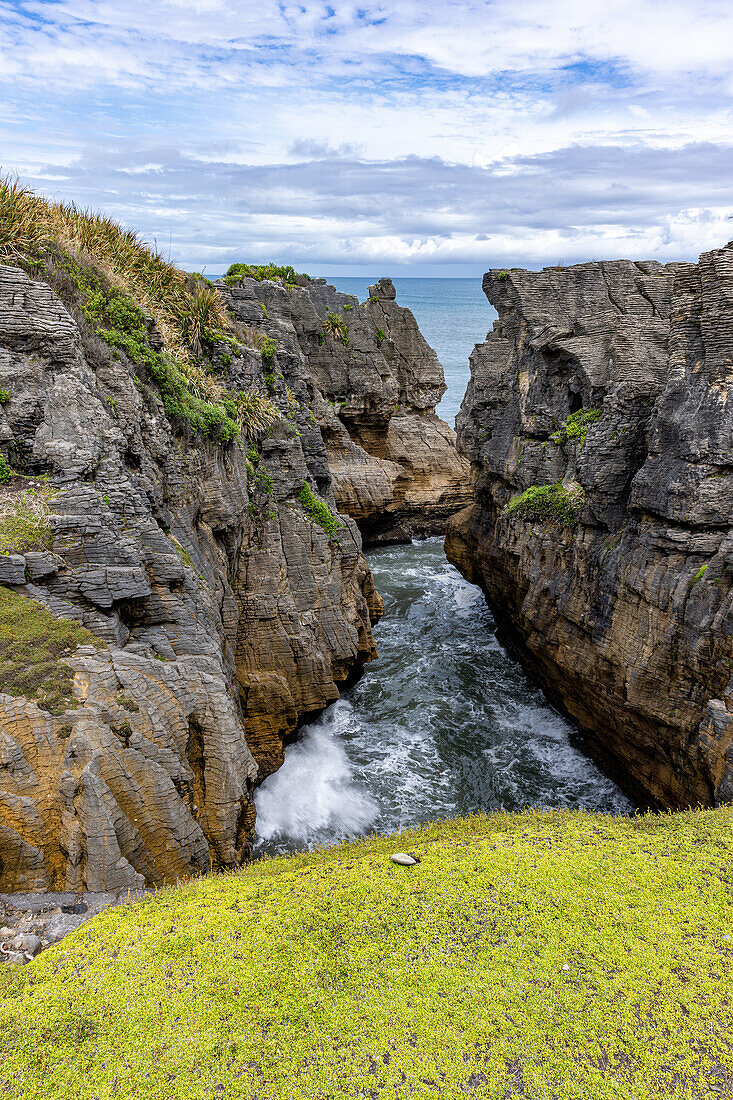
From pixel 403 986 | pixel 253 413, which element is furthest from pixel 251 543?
pixel 403 986

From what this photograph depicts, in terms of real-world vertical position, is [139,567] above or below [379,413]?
below

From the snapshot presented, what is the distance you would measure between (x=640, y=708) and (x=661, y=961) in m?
8.64

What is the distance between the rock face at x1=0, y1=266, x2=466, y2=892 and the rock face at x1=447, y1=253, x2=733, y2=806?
6.69 meters

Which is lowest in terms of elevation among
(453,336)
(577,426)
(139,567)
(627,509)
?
(139,567)

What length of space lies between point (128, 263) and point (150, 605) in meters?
8.68

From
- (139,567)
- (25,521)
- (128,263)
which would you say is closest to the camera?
(25,521)

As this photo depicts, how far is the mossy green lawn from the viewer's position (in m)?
6.36

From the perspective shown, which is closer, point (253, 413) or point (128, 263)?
point (128, 263)

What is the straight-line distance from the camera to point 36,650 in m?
9.25

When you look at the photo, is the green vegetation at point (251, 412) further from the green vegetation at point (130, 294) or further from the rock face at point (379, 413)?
the rock face at point (379, 413)

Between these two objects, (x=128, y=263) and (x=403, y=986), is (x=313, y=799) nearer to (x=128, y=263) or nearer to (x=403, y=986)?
(x=403, y=986)

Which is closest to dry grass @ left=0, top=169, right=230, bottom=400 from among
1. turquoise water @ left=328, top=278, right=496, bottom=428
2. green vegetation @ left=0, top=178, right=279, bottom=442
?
green vegetation @ left=0, top=178, right=279, bottom=442

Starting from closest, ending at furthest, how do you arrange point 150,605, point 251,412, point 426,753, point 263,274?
point 150,605, point 251,412, point 426,753, point 263,274

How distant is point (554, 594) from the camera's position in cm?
1958
